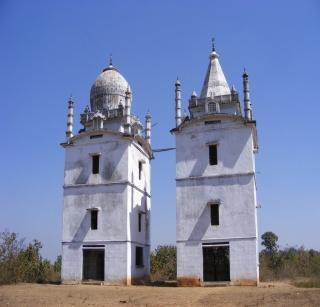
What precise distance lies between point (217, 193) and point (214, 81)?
7.97 metres

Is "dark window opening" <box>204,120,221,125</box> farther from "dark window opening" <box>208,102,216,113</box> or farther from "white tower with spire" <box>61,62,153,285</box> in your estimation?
"white tower with spire" <box>61,62,153,285</box>

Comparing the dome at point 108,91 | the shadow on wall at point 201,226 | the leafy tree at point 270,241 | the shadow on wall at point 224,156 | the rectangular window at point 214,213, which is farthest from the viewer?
the leafy tree at point 270,241

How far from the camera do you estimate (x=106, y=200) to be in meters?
29.7

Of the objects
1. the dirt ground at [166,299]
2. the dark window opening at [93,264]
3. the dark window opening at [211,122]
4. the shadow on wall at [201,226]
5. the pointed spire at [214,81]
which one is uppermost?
the pointed spire at [214,81]

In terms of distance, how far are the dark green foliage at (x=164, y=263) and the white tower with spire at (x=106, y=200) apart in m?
5.95

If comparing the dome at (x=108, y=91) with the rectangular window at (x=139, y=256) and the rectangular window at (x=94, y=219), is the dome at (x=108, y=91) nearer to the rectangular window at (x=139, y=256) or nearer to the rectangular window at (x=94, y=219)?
the rectangular window at (x=94, y=219)

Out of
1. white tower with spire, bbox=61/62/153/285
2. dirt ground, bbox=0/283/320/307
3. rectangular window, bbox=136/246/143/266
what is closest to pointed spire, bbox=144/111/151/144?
white tower with spire, bbox=61/62/153/285

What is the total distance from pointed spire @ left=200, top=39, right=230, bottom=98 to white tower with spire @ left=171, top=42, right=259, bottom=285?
39.6 inches

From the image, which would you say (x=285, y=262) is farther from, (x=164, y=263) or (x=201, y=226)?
(x=201, y=226)

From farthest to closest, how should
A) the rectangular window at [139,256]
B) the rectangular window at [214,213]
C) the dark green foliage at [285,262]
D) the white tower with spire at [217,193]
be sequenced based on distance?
the dark green foliage at [285,262], the rectangular window at [139,256], the rectangular window at [214,213], the white tower with spire at [217,193]

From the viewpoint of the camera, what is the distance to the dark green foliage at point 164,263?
3791 cm

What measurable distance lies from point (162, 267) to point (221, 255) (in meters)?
11.4

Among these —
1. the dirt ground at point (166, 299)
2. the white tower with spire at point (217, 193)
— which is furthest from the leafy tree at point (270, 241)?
the dirt ground at point (166, 299)

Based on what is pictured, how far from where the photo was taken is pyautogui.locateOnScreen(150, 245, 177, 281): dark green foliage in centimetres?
3791
